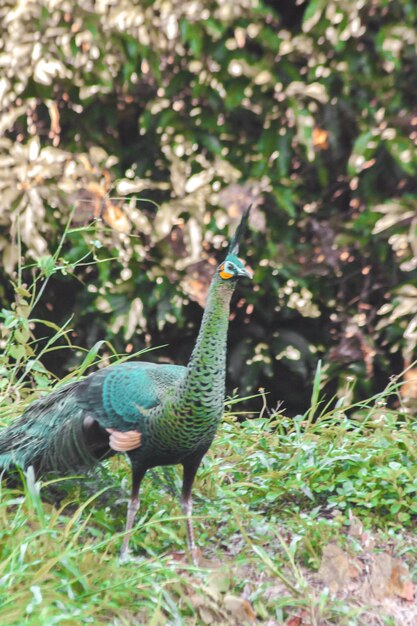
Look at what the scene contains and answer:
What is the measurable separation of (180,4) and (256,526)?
3293mm

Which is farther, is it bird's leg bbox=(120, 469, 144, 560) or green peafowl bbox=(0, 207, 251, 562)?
bird's leg bbox=(120, 469, 144, 560)

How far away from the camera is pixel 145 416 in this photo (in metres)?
3.66

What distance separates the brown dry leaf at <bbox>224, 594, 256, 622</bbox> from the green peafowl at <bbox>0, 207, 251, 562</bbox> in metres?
0.28

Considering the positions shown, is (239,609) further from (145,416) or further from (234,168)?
(234,168)

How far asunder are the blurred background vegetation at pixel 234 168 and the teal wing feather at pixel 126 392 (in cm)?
219

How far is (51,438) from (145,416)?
478 millimetres

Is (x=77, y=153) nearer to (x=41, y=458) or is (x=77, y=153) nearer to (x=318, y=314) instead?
(x=318, y=314)

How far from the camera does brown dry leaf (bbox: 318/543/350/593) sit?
3.65 m

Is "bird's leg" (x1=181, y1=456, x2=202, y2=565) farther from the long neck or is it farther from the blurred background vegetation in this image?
the blurred background vegetation

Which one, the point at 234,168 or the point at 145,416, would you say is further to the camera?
the point at 234,168

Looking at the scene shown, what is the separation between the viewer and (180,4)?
611 centimetres

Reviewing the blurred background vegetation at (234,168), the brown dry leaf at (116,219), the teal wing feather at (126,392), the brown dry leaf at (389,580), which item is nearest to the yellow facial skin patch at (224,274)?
the teal wing feather at (126,392)

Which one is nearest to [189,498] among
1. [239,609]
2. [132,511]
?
[132,511]

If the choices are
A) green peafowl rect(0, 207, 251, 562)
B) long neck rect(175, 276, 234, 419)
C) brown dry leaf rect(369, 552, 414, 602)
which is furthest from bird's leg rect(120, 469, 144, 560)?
brown dry leaf rect(369, 552, 414, 602)
